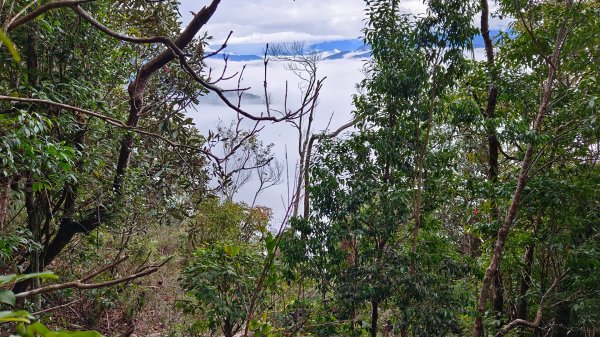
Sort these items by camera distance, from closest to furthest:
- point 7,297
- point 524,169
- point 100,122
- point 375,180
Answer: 1. point 7,297
2. point 100,122
3. point 524,169
4. point 375,180

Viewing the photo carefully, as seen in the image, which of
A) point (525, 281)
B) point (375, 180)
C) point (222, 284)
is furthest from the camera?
point (525, 281)

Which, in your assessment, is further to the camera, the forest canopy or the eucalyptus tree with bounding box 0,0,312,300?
the forest canopy

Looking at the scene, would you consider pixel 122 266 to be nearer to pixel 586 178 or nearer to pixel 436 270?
pixel 436 270

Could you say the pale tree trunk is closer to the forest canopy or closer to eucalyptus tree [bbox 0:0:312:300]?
the forest canopy

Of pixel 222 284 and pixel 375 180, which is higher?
pixel 375 180

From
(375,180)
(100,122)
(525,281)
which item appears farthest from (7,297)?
(525,281)

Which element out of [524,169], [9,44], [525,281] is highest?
[524,169]

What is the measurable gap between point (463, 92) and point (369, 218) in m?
1.89

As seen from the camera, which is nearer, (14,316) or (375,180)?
(14,316)

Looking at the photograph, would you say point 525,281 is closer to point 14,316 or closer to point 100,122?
point 100,122

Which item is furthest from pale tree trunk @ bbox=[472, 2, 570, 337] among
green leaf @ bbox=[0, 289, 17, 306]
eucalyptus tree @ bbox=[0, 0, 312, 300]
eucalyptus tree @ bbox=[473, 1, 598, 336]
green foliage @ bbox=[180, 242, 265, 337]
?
green leaf @ bbox=[0, 289, 17, 306]

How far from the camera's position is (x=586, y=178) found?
380cm

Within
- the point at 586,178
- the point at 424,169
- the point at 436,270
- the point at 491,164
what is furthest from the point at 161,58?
the point at 491,164

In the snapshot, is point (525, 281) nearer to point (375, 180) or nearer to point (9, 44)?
point (375, 180)
